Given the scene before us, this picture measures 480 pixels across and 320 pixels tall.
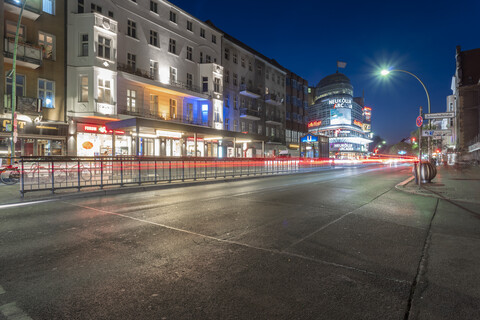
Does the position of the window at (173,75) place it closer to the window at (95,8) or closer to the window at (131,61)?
the window at (131,61)

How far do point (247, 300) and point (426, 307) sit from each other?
1.85 m

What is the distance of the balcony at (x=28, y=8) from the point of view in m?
18.5

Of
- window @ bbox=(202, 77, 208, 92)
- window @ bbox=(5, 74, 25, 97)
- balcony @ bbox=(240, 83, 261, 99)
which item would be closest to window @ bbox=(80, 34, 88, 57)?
window @ bbox=(5, 74, 25, 97)

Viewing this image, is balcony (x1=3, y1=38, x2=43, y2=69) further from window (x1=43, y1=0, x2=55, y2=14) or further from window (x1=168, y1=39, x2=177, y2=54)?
window (x1=168, y1=39, x2=177, y2=54)

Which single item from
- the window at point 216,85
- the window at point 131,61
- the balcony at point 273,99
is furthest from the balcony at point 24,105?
the balcony at point 273,99

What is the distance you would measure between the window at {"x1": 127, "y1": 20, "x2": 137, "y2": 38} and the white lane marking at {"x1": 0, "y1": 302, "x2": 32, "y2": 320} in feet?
91.3

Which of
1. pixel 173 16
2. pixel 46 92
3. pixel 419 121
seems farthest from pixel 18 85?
pixel 419 121

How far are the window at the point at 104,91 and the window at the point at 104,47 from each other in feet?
7.04

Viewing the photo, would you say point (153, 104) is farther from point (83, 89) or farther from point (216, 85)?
point (216, 85)

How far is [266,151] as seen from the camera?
4547cm

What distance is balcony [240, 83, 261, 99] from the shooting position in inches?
1550

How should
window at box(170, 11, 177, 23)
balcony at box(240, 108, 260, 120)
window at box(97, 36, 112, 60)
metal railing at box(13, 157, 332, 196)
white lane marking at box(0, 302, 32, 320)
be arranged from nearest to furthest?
1. white lane marking at box(0, 302, 32, 320)
2. metal railing at box(13, 157, 332, 196)
3. window at box(97, 36, 112, 60)
4. window at box(170, 11, 177, 23)
5. balcony at box(240, 108, 260, 120)

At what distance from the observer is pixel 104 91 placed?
22.8 metres

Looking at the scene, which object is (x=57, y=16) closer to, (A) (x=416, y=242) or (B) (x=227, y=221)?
(B) (x=227, y=221)
